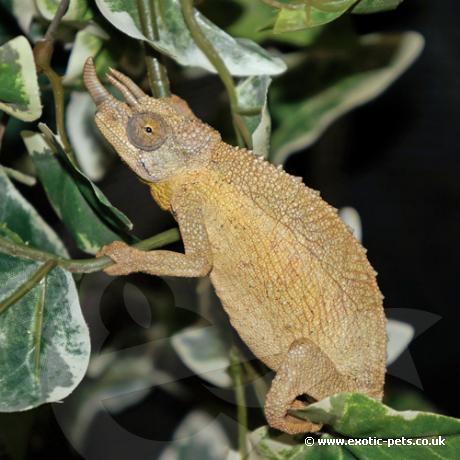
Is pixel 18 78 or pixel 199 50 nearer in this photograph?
pixel 18 78

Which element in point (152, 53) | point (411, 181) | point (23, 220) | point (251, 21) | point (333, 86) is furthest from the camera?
point (411, 181)

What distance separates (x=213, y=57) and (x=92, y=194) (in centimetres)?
27

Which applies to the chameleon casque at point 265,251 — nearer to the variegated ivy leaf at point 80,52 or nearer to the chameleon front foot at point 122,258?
the chameleon front foot at point 122,258

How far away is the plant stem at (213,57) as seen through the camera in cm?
120

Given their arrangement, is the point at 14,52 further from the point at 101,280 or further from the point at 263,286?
the point at 101,280

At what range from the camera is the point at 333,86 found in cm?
166

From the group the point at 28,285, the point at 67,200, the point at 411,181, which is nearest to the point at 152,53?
the point at 67,200

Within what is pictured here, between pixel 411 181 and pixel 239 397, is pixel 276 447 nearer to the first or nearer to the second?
pixel 239 397

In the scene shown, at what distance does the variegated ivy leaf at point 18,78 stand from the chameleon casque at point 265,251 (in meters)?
0.09

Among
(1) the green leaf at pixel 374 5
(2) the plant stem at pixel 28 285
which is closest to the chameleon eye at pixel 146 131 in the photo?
(2) the plant stem at pixel 28 285

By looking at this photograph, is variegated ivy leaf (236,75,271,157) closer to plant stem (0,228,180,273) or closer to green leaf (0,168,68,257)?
plant stem (0,228,180,273)

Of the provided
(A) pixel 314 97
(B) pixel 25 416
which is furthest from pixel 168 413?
(A) pixel 314 97

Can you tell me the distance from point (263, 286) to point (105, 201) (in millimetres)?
272

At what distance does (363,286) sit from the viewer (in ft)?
3.89
